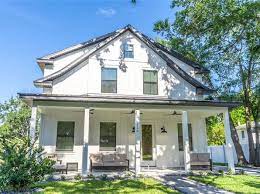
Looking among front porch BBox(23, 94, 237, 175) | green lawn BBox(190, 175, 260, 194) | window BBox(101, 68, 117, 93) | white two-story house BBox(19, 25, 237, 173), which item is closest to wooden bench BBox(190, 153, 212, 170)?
front porch BBox(23, 94, 237, 175)

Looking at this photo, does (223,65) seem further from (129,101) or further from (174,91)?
(129,101)

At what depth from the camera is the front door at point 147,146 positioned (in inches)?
539

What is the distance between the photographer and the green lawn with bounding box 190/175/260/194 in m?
8.14

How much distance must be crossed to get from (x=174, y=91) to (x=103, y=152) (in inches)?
212

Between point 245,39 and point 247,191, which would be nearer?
point 247,191

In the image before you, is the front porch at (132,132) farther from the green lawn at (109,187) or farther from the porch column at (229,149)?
the green lawn at (109,187)

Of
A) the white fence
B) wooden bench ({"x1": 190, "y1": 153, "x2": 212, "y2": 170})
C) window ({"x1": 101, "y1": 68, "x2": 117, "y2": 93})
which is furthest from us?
the white fence

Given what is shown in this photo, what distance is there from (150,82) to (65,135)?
5.61 m

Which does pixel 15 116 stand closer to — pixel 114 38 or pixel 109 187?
pixel 114 38

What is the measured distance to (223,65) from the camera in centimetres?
1936

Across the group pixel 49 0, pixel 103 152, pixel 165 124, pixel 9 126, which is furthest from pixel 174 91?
pixel 9 126

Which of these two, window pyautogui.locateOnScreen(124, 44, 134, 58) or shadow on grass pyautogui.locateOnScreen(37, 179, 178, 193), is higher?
window pyautogui.locateOnScreen(124, 44, 134, 58)

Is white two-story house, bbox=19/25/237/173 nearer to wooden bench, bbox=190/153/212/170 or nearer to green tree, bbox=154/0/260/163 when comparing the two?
wooden bench, bbox=190/153/212/170

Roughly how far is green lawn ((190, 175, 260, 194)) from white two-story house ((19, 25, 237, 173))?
6.55 feet
